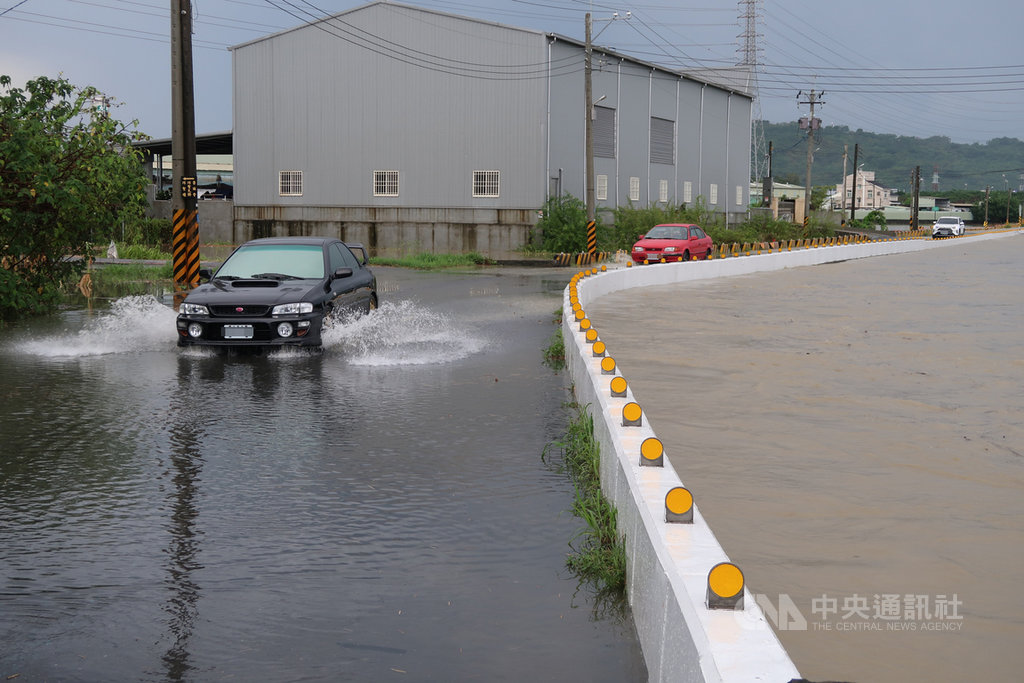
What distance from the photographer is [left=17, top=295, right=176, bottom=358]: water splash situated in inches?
585

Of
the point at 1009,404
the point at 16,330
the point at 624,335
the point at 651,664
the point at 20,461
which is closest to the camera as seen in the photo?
the point at 651,664

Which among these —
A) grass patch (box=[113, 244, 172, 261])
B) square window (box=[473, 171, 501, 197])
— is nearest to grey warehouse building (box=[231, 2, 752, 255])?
square window (box=[473, 171, 501, 197])

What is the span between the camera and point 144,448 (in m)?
8.70

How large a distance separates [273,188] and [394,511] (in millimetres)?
45154

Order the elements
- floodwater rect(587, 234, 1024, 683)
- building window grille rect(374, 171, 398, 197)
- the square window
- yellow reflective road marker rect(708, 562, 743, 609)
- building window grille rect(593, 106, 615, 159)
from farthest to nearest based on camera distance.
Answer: building window grille rect(593, 106, 615, 159)
building window grille rect(374, 171, 398, 197)
the square window
floodwater rect(587, 234, 1024, 683)
yellow reflective road marker rect(708, 562, 743, 609)

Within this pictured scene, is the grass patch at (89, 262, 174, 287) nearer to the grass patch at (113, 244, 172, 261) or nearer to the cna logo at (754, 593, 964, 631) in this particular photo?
the grass patch at (113, 244, 172, 261)

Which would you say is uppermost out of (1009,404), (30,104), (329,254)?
(30,104)

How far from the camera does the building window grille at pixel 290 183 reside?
163 ft

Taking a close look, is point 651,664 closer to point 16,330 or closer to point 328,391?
point 328,391

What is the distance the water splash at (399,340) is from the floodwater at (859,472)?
7.81 ft

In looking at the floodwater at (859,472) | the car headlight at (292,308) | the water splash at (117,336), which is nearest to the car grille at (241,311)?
the car headlight at (292,308)

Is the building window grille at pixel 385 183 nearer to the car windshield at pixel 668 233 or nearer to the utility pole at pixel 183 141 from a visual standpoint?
the car windshield at pixel 668 233

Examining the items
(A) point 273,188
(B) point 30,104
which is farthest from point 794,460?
(A) point 273,188

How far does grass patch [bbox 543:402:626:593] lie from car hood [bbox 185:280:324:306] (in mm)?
6223
